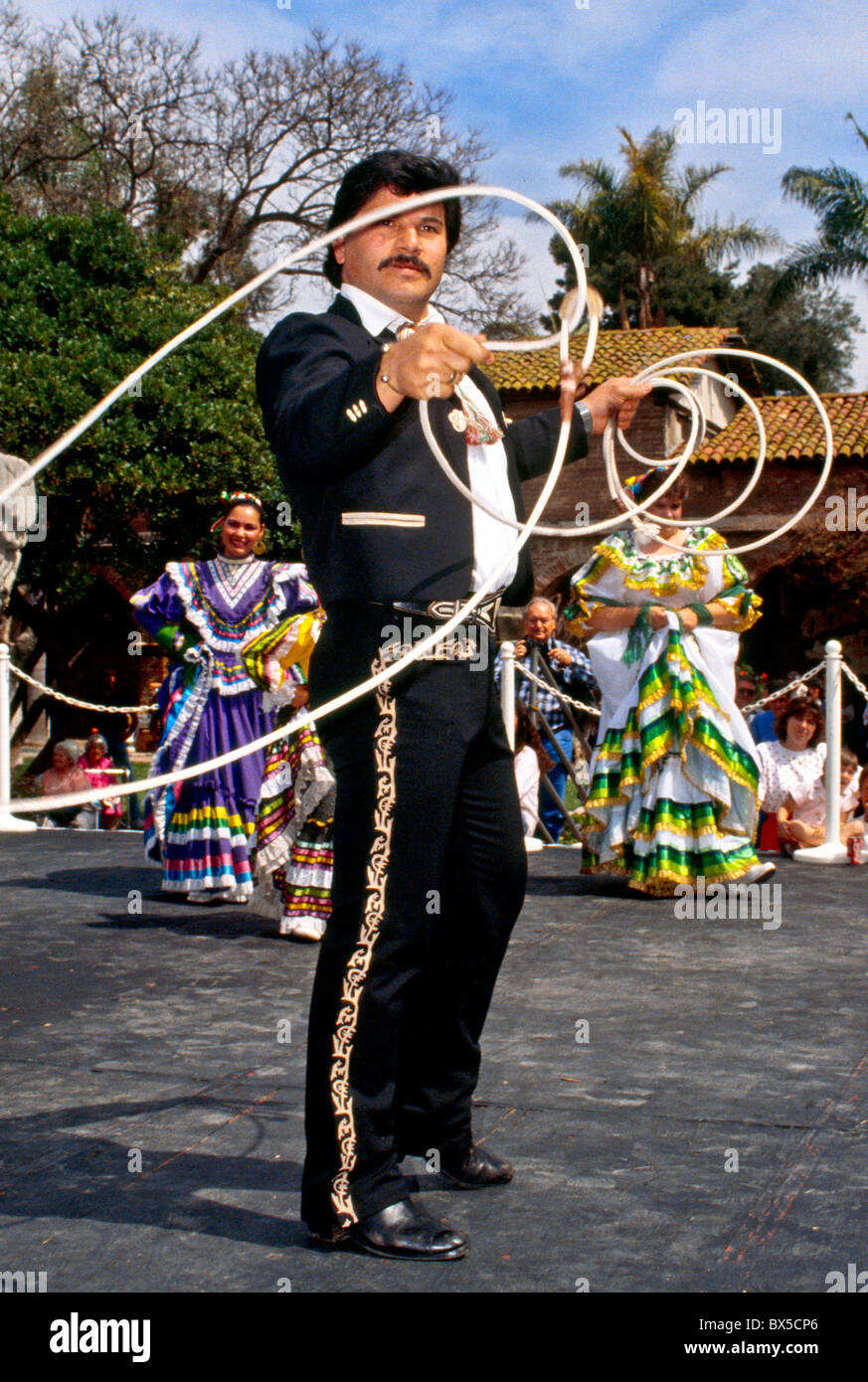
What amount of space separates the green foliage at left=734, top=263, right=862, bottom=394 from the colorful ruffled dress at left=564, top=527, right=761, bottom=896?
3195 cm

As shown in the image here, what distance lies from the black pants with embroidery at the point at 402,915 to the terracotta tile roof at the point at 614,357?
24.3 meters

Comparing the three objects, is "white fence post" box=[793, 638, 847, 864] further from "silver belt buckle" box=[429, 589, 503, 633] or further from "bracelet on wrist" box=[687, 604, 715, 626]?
"silver belt buckle" box=[429, 589, 503, 633]

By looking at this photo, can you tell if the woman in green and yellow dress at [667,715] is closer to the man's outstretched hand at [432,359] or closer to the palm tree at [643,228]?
the man's outstretched hand at [432,359]

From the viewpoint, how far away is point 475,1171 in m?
2.76

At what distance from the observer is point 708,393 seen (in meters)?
32.5

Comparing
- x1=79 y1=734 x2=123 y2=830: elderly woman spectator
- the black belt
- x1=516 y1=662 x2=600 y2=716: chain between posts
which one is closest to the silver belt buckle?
the black belt

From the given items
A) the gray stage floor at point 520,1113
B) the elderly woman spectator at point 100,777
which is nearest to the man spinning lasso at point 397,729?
the gray stage floor at point 520,1113

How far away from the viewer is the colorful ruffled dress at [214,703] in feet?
20.6

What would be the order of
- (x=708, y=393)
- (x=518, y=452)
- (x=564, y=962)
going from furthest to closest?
(x=708, y=393), (x=564, y=962), (x=518, y=452)

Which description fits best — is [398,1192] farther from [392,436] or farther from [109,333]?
[109,333]

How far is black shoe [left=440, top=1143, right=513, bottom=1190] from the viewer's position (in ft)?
9.04

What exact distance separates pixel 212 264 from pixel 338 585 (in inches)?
945
